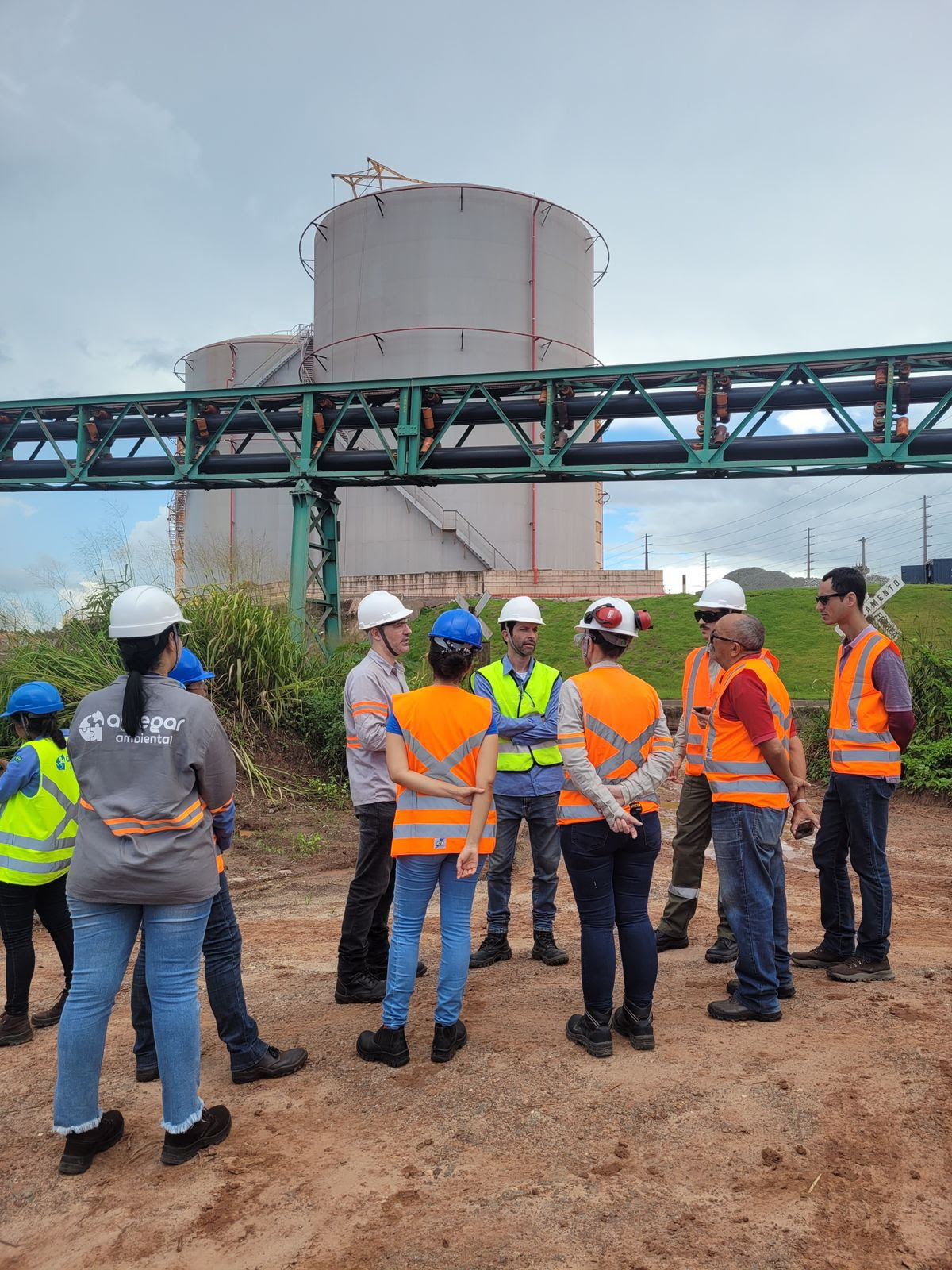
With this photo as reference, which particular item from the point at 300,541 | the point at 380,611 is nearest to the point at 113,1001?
the point at 380,611

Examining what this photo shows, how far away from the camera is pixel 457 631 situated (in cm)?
390

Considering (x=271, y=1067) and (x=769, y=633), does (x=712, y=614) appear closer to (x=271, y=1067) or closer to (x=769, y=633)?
(x=271, y=1067)

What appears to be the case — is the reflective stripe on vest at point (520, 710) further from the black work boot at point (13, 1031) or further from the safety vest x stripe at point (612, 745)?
the black work boot at point (13, 1031)

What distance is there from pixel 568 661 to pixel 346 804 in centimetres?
832

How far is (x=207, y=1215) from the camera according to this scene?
2.78 metres

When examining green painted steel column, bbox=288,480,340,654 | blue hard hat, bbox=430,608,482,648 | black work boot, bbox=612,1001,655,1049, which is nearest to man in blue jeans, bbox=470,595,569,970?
black work boot, bbox=612,1001,655,1049

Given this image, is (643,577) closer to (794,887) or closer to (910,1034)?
(794,887)

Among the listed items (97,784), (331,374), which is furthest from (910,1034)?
(331,374)

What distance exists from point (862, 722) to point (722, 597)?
3.32 ft

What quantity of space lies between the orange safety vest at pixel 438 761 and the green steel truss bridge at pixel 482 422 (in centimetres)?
1038

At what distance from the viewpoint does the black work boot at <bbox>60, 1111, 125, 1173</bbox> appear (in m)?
3.08

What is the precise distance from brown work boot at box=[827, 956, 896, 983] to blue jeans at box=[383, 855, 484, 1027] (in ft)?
7.09

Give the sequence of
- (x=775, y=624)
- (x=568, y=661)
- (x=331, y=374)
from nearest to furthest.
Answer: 1. (x=568, y=661)
2. (x=775, y=624)
3. (x=331, y=374)

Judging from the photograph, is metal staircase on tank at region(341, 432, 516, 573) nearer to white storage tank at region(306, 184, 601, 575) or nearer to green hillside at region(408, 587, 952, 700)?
white storage tank at region(306, 184, 601, 575)
